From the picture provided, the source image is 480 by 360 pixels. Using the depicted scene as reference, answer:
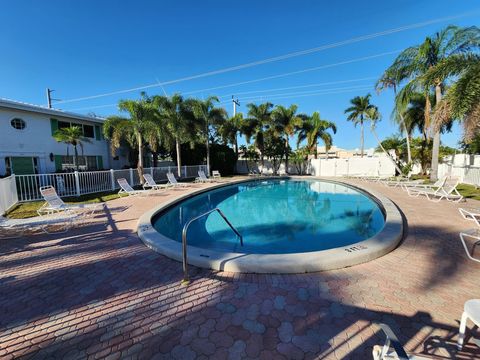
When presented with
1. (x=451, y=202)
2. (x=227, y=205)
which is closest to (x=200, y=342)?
(x=227, y=205)

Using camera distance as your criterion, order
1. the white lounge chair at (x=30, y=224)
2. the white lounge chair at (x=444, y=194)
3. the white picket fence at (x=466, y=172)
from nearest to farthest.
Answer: the white lounge chair at (x=30, y=224) → the white lounge chair at (x=444, y=194) → the white picket fence at (x=466, y=172)

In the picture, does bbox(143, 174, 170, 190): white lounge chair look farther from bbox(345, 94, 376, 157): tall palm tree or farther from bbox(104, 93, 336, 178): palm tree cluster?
bbox(345, 94, 376, 157): tall palm tree

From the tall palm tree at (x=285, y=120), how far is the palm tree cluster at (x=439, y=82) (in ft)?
26.2

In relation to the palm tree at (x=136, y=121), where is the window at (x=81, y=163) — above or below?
below

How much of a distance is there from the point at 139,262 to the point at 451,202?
36.6 feet

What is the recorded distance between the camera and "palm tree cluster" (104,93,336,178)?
46.4 ft

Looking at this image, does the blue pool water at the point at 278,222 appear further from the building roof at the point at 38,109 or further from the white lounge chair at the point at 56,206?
the building roof at the point at 38,109

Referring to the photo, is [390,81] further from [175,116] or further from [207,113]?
[175,116]

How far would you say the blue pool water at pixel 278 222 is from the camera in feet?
20.5

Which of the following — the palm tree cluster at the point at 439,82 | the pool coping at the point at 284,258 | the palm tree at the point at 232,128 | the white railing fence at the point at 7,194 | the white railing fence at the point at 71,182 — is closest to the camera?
the pool coping at the point at 284,258

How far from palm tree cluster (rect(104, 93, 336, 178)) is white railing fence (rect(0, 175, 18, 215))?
5892mm

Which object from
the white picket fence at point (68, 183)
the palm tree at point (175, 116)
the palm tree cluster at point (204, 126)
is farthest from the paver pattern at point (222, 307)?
the palm tree at point (175, 116)

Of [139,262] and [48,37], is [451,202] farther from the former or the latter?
[48,37]

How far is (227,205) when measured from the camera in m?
11.3
